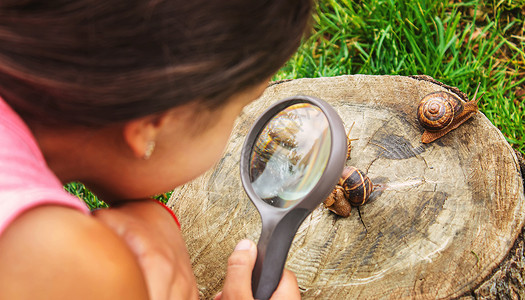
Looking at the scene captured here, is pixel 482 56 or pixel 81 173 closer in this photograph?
pixel 81 173

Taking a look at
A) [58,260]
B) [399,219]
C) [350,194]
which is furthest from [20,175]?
[399,219]

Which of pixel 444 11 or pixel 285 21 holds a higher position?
pixel 285 21

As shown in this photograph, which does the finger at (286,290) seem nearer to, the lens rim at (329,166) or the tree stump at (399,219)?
the lens rim at (329,166)

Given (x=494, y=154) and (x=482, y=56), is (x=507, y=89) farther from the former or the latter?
(x=494, y=154)

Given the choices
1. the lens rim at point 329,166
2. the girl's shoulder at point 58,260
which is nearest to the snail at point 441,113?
the lens rim at point 329,166

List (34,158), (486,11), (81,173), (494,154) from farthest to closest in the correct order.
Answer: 1. (486,11)
2. (494,154)
3. (81,173)
4. (34,158)

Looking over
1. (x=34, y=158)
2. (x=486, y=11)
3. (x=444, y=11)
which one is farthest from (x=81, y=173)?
(x=486, y=11)

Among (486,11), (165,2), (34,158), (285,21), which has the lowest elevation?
(486,11)
